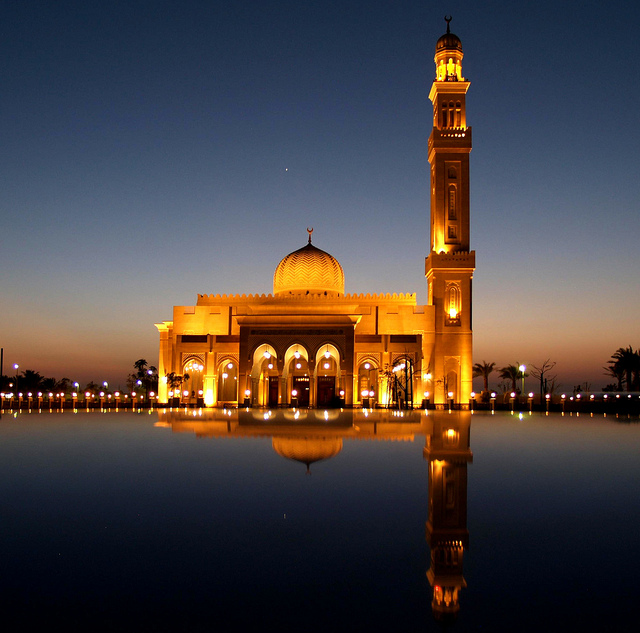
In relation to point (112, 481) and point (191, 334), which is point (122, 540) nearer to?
point (112, 481)

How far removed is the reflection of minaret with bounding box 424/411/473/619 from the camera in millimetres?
3180

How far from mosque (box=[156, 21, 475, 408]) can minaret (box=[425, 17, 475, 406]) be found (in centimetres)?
5

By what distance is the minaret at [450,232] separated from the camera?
1303 inches

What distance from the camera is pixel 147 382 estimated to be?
5184cm

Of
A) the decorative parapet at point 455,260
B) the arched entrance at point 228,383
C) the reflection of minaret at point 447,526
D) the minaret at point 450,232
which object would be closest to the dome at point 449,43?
the minaret at point 450,232

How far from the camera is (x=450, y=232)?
34.1 metres

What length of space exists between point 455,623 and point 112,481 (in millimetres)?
4312

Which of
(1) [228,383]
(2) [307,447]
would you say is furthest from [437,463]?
(1) [228,383]

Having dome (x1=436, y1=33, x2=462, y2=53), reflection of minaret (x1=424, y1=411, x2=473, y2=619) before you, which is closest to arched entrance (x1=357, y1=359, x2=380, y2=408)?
dome (x1=436, y1=33, x2=462, y2=53)

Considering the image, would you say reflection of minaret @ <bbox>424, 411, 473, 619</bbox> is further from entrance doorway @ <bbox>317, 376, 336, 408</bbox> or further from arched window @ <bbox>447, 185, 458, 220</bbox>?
arched window @ <bbox>447, 185, 458, 220</bbox>

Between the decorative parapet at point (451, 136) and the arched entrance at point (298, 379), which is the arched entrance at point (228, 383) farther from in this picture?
the decorative parapet at point (451, 136)

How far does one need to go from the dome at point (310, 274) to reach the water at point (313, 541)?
2776cm

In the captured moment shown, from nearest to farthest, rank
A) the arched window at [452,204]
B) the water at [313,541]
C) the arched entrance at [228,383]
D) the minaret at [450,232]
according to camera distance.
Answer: the water at [313,541] < the minaret at [450,232] < the arched window at [452,204] < the arched entrance at [228,383]

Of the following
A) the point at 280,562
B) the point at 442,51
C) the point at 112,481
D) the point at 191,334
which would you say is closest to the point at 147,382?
the point at 191,334
